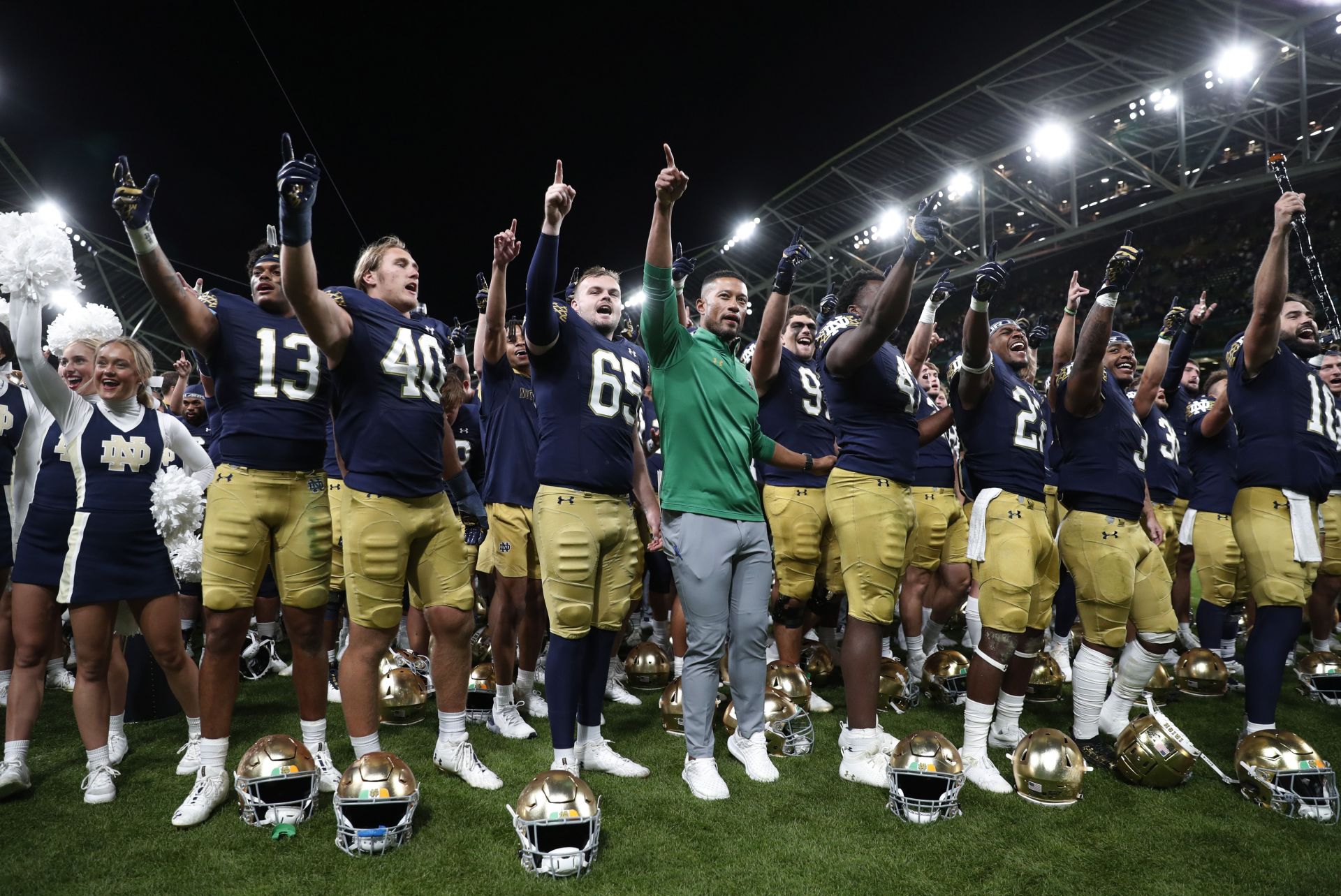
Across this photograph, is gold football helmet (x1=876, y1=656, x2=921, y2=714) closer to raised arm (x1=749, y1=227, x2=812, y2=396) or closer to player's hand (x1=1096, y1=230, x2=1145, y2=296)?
raised arm (x1=749, y1=227, x2=812, y2=396)

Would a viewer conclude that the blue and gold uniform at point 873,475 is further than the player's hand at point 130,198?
Yes

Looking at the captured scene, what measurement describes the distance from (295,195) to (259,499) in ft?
4.75

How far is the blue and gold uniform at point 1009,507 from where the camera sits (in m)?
4.15

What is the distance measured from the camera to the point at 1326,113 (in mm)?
20156

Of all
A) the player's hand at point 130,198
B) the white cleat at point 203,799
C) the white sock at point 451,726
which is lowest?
the white cleat at point 203,799

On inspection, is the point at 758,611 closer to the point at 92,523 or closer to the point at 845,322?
the point at 845,322

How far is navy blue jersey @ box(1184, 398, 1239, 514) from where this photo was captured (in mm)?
6469

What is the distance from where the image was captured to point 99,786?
3.74 meters

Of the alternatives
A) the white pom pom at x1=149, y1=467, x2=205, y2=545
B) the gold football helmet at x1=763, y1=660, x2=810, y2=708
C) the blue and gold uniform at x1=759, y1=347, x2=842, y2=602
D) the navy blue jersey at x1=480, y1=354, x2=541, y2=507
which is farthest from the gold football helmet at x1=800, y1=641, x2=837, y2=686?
the white pom pom at x1=149, y1=467, x2=205, y2=545

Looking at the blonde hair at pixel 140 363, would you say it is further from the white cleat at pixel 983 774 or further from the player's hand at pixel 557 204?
the white cleat at pixel 983 774

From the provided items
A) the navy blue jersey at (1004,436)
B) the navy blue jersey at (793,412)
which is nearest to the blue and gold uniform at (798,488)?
the navy blue jersey at (793,412)

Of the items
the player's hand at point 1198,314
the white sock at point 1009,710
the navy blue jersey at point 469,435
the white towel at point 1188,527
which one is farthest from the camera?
the navy blue jersey at point 469,435

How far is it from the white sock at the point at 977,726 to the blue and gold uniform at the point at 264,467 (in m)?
3.34

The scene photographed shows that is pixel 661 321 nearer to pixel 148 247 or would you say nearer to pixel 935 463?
pixel 148 247
